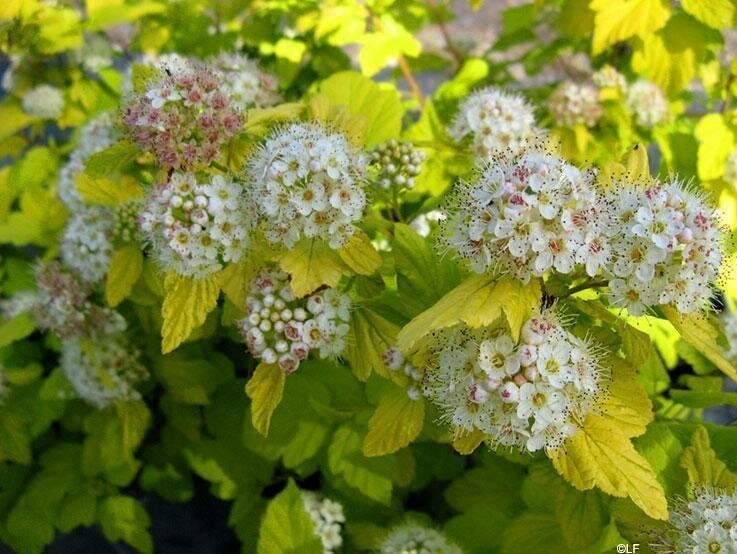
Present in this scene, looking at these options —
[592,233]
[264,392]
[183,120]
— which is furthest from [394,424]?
[183,120]

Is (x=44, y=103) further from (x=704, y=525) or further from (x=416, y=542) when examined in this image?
(x=704, y=525)

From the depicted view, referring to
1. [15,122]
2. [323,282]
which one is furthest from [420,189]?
[15,122]

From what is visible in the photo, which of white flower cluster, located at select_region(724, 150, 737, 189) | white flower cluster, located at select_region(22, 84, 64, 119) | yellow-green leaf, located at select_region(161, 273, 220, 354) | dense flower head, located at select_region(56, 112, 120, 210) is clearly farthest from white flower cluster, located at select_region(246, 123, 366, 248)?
white flower cluster, located at select_region(22, 84, 64, 119)

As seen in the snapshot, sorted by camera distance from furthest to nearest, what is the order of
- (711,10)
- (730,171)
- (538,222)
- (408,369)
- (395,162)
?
(730,171), (711,10), (395,162), (408,369), (538,222)

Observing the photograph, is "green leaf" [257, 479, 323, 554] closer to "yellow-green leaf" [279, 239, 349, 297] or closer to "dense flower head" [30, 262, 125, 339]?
"yellow-green leaf" [279, 239, 349, 297]

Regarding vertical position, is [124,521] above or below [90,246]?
below

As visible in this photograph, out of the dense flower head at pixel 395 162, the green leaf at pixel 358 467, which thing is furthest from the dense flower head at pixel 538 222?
the green leaf at pixel 358 467
